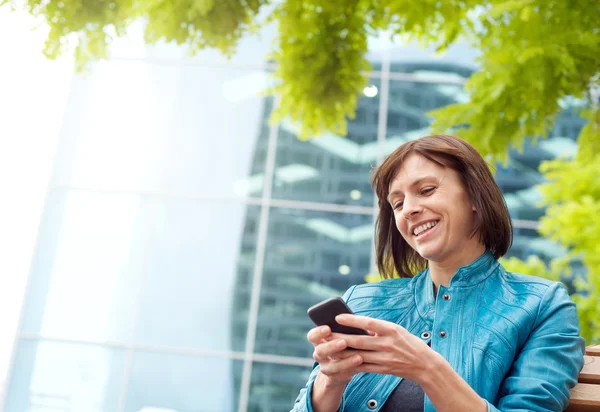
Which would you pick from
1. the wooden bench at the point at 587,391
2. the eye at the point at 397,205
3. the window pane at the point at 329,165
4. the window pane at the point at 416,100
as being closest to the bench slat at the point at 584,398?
the wooden bench at the point at 587,391

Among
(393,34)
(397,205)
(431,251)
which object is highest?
(393,34)

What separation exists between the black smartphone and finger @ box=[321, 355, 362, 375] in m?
0.05

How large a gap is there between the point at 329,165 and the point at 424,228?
8067 millimetres

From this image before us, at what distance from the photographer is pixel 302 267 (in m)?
9.23

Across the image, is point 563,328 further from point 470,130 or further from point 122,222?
point 122,222

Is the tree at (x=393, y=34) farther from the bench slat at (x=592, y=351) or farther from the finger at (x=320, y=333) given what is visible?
the finger at (x=320, y=333)

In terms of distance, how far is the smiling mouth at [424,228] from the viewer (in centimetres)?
157

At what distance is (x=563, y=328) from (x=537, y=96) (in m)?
2.16

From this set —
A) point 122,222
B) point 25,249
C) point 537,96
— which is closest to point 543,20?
point 537,96

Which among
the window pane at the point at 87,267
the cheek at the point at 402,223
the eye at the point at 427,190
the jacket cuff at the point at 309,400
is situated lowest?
the jacket cuff at the point at 309,400

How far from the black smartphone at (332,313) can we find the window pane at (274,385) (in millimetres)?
7774

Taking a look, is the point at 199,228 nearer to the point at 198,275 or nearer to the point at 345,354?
the point at 198,275

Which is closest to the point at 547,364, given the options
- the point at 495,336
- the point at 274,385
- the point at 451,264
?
the point at 495,336

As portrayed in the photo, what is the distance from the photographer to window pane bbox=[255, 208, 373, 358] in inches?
355
